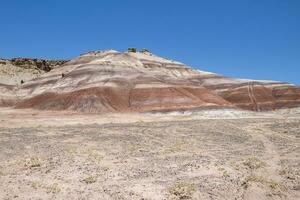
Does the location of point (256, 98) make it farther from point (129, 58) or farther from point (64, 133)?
point (64, 133)

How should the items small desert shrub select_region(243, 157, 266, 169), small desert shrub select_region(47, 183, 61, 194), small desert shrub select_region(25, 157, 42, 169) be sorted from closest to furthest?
1. small desert shrub select_region(47, 183, 61, 194)
2. small desert shrub select_region(25, 157, 42, 169)
3. small desert shrub select_region(243, 157, 266, 169)

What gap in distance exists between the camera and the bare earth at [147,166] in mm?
14391

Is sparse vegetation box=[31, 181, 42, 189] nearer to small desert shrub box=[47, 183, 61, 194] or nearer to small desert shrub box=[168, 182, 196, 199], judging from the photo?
small desert shrub box=[47, 183, 61, 194]

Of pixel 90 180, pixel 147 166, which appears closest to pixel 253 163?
pixel 147 166

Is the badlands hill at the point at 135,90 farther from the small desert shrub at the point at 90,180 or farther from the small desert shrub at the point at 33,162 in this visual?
the small desert shrub at the point at 90,180

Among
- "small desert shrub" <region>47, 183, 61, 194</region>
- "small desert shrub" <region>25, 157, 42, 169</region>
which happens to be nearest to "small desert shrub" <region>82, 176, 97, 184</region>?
"small desert shrub" <region>47, 183, 61, 194</region>

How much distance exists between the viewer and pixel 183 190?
1425 centimetres

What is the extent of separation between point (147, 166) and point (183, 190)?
4153 mm

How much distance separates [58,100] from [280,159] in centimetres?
4484

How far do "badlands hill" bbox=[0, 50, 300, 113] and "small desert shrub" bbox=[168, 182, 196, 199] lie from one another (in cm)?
4090

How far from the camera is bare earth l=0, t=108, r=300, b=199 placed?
567 inches

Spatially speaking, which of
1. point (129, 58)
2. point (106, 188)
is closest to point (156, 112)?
point (129, 58)

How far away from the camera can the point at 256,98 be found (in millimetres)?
72688

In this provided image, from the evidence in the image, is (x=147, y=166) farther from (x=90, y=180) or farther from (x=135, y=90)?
(x=135, y=90)
